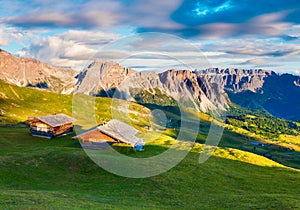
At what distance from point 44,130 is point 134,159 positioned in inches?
1770

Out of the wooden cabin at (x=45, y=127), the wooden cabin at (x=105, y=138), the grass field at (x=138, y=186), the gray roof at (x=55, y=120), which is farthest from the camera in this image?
the gray roof at (x=55, y=120)

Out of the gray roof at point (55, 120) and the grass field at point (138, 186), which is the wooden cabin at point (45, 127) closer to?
the gray roof at point (55, 120)

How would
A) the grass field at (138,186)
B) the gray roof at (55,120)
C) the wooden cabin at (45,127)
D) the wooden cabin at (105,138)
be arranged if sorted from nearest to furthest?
the grass field at (138,186), the wooden cabin at (105,138), the wooden cabin at (45,127), the gray roof at (55,120)

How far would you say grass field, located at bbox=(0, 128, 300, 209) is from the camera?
112 ft

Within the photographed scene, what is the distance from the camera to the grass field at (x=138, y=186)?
34000 millimetres

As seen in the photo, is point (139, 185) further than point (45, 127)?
No

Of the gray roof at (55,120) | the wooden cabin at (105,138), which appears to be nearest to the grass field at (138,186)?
the wooden cabin at (105,138)

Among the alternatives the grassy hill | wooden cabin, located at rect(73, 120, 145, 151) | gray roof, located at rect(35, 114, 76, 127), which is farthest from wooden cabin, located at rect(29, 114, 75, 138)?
the grassy hill

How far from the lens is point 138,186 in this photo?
4419 cm

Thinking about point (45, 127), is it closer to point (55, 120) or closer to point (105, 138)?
point (55, 120)

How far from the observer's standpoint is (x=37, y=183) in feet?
140

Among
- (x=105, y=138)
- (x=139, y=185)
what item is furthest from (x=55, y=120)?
(x=139, y=185)

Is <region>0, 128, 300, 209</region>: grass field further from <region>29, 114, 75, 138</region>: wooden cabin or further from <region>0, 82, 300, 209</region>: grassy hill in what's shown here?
<region>29, 114, 75, 138</region>: wooden cabin

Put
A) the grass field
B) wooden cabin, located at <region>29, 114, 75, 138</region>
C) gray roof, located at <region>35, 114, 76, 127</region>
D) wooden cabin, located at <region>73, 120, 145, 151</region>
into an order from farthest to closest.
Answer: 1. gray roof, located at <region>35, 114, 76, 127</region>
2. wooden cabin, located at <region>29, 114, 75, 138</region>
3. wooden cabin, located at <region>73, 120, 145, 151</region>
4. the grass field
